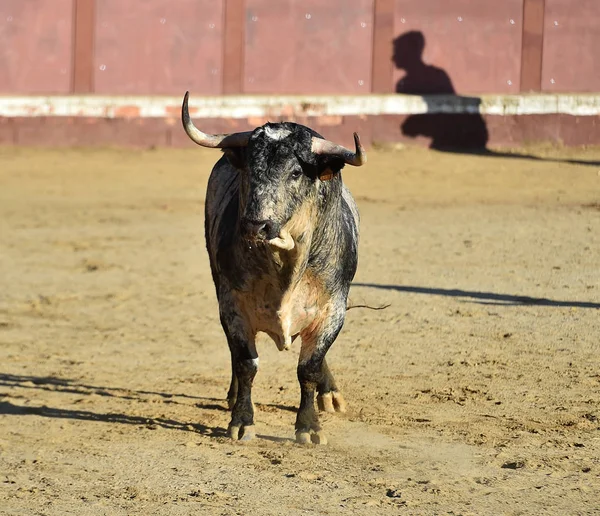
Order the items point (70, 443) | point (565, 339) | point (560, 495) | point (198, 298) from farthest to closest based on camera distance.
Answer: point (198, 298) < point (565, 339) < point (70, 443) < point (560, 495)

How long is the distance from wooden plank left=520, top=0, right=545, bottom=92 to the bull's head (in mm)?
13744

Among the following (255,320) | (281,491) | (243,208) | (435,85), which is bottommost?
(281,491)

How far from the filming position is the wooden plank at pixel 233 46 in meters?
17.9

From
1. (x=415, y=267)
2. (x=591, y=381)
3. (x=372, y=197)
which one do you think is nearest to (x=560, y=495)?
(x=591, y=381)

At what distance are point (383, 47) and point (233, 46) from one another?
223cm

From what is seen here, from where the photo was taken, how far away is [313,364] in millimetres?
6172

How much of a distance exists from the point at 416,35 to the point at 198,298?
979cm

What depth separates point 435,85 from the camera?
18750mm

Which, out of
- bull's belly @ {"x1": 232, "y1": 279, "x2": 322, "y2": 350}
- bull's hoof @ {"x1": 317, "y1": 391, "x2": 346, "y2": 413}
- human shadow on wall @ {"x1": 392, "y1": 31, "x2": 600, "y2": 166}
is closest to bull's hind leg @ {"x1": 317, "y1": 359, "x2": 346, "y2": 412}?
bull's hoof @ {"x1": 317, "y1": 391, "x2": 346, "y2": 413}

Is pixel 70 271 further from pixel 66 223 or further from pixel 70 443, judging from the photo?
pixel 70 443

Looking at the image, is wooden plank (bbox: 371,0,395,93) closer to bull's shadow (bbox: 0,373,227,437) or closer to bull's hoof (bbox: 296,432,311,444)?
bull's shadow (bbox: 0,373,227,437)

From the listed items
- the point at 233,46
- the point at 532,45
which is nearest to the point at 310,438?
the point at 233,46

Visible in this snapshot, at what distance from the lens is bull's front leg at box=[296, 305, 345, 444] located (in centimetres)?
612

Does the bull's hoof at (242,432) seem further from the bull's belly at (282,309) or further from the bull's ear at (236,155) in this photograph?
the bull's ear at (236,155)
